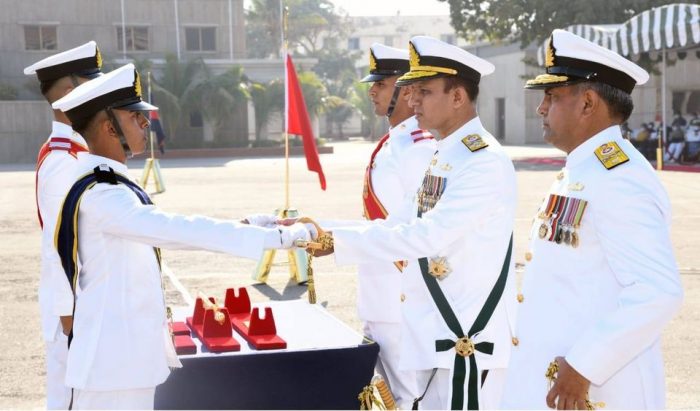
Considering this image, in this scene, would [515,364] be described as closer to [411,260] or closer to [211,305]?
[411,260]

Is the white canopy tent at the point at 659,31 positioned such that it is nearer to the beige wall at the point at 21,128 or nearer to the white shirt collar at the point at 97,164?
the white shirt collar at the point at 97,164

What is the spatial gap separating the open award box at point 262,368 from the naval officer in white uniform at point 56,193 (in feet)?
1.71

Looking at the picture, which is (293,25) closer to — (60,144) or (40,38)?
(40,38)

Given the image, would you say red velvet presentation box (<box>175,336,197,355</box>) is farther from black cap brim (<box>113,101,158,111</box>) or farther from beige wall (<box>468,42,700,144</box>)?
beige wall (<box>468,42,700,144</box>)

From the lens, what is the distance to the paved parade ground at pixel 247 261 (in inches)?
269

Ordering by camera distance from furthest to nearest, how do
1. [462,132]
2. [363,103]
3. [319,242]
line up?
[363,103]
[462,132]
[319,242]

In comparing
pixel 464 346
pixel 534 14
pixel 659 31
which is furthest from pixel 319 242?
pixel 534 14

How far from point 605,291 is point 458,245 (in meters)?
1.01

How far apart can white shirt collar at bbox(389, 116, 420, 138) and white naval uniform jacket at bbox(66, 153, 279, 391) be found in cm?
178

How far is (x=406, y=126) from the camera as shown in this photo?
5020 millimetres

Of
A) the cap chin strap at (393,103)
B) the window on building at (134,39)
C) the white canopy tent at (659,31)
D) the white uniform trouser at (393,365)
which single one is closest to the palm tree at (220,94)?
the window on building at (134,39)

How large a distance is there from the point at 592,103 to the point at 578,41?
0.69 feet

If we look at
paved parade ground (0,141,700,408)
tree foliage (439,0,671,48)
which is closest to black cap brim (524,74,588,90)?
paved parade ground (0,141,700,408)

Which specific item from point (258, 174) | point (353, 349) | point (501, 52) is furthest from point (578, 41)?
point (501, 52)
